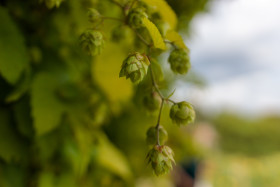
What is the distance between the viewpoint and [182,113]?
484 mm

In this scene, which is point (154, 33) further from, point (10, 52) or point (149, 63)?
point (10, 52)

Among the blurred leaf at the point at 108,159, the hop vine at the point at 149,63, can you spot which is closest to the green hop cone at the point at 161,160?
the hop vine at the point at 149,63

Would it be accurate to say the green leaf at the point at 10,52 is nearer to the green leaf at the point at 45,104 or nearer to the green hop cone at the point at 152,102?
the green leaf at the point at 45,104

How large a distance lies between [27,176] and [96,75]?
0.28 meters

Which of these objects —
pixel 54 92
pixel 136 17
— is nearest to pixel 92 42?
pixel 136 17

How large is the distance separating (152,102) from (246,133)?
10550 millimetres

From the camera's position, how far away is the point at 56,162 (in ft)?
2.67

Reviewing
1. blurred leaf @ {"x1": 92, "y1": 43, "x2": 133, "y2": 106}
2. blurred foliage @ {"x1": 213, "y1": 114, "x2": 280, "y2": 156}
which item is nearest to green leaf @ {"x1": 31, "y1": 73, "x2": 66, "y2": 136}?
blurred leaf @ {"x1": 92, "y1": 43, "x2": 133, "y2": 106}

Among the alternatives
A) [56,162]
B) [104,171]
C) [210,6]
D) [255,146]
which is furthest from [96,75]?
[255,146]

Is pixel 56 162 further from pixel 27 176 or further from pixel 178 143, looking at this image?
pixel 178 143

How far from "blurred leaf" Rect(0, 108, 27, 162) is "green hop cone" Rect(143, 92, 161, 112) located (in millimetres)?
319

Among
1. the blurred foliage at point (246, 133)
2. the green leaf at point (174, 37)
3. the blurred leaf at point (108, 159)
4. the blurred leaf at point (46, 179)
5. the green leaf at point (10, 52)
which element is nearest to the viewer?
the green leaf at point (174, 37)

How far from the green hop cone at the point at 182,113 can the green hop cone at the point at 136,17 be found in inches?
5.0

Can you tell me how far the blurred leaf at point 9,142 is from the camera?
685mm
